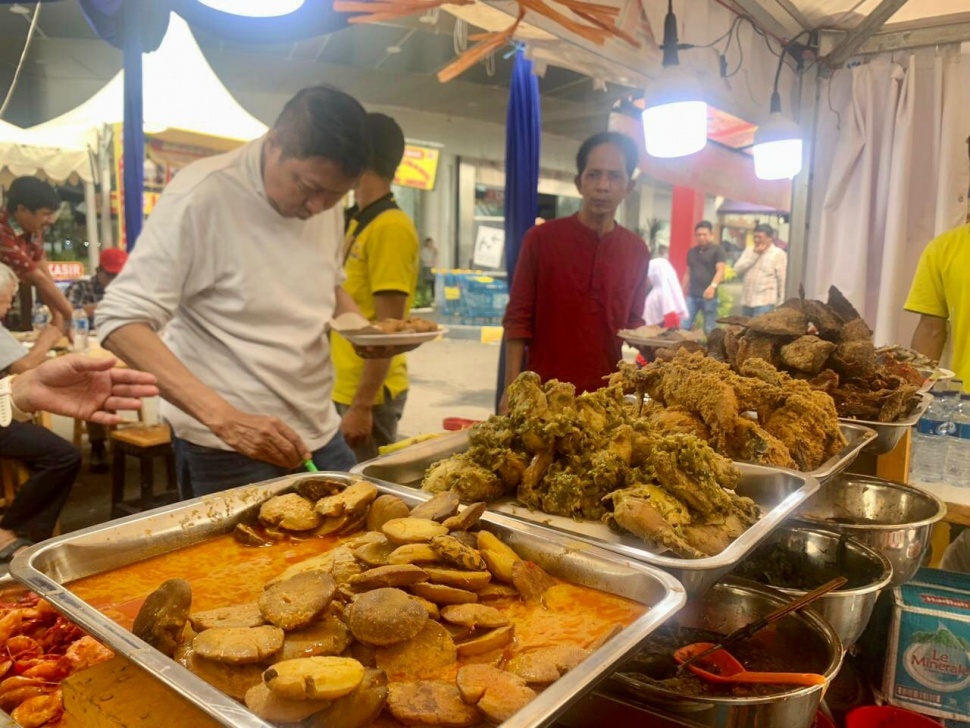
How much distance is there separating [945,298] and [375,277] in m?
2.75

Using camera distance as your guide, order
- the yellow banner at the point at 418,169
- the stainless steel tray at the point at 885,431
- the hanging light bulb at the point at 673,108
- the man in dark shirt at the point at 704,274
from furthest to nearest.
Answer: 1. the yellow banner at the point at 418,169
2. the man in dark shirt at the point at 704,274
3. the hanging light bulb at the point at 673,108
4. the stainless steel tray at the point at 885,431

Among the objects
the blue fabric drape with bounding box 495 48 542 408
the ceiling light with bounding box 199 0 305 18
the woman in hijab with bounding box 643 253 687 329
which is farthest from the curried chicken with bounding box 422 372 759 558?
the woman in hijab with bounding box 643 253 687 329

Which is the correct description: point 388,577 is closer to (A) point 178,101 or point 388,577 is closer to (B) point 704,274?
(A) point 178,101

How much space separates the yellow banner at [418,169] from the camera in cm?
1309

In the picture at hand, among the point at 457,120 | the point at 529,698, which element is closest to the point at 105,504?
the point at 529,698

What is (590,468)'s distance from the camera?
139 centimetres

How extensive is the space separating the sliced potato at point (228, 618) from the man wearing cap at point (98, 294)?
15.2ft

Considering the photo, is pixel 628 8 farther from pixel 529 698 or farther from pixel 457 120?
pixel 457 120

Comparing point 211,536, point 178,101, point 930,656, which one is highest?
point 178,101

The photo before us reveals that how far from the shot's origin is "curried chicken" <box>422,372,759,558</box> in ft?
4.27

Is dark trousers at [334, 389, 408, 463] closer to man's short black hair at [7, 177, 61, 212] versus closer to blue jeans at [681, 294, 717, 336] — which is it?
man's short black hair at [7, 177, 61, 212]

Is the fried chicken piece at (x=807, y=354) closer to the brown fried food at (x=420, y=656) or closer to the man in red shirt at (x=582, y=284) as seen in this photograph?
the man in red shirt at (x=582, y=284)

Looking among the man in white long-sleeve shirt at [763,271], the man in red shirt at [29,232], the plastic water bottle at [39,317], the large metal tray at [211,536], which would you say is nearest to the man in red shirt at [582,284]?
the large metal tray at [211,536]

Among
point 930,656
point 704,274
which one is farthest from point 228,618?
point 704,274
